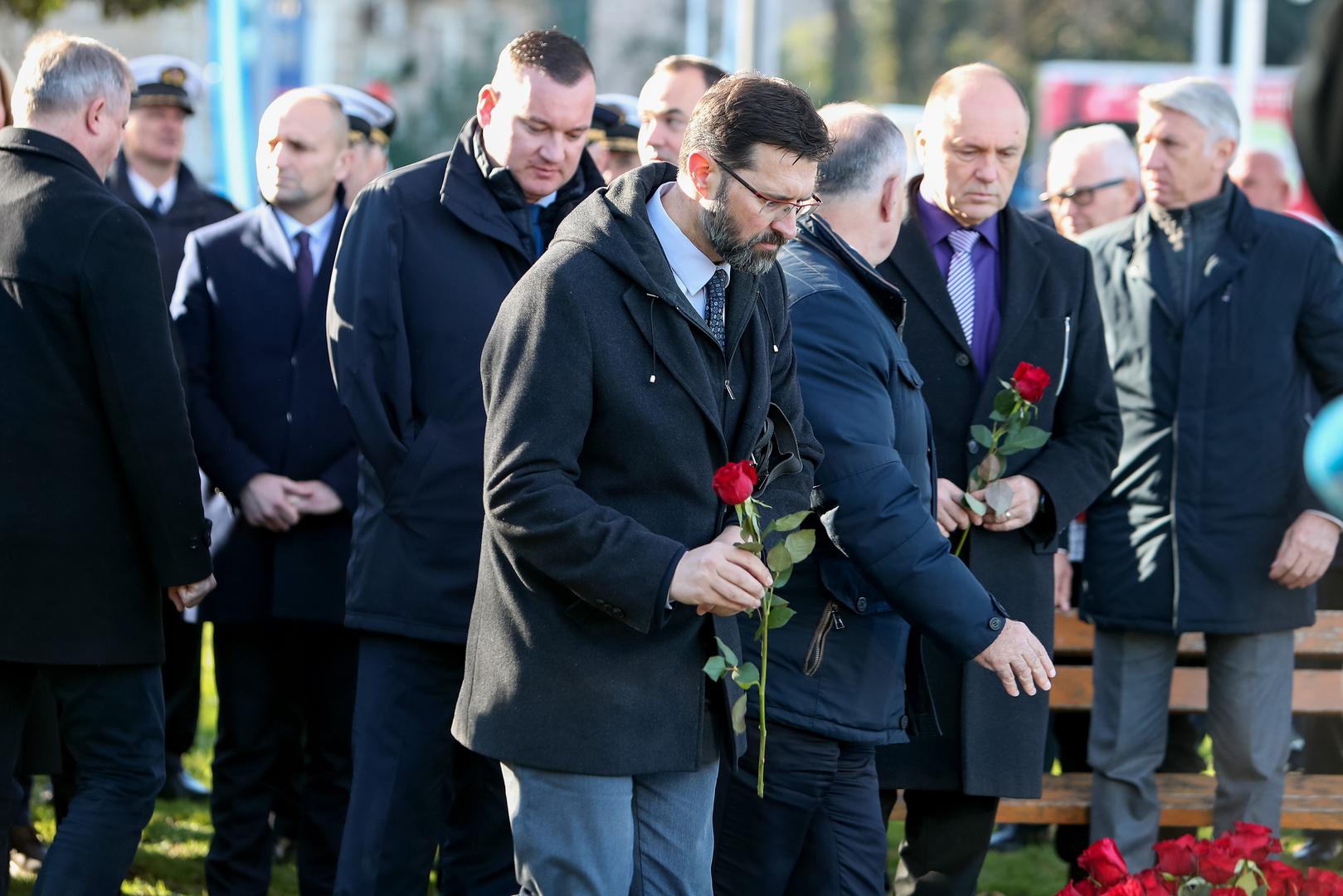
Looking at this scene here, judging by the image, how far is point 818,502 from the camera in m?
3.84

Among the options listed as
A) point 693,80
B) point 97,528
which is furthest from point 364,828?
point 693,80

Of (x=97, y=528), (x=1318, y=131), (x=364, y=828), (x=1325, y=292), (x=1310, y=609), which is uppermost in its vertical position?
(x=1318, y=131)

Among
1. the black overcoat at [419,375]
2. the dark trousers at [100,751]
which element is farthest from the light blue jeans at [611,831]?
the dark trousers at [100,751]

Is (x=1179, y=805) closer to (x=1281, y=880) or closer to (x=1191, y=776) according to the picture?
(x=1191, y=776)

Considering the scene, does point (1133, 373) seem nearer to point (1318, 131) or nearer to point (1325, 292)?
point (1325, 292)

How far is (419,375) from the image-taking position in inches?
175

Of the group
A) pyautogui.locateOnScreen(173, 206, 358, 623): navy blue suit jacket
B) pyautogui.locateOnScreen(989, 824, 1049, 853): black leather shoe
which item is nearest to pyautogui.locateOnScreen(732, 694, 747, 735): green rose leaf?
pyautogui.locateOnScreen(173, 206, 358, 623): navy blue suit jacket

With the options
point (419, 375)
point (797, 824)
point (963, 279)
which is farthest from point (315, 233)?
point (797, 824)

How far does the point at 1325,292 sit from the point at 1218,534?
2.58ft

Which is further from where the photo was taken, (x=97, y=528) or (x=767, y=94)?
(x=97, y=528)

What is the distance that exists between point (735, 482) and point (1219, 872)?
1.40m

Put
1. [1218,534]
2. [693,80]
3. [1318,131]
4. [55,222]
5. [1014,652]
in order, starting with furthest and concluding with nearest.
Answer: [693,80] < [1218,534] < [55,222] < [1014,652] < [1318,131]

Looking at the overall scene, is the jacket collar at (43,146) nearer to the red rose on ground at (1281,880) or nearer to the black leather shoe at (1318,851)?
the red rose on ground at (1281,880)

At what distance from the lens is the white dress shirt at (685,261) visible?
3.41 meters
